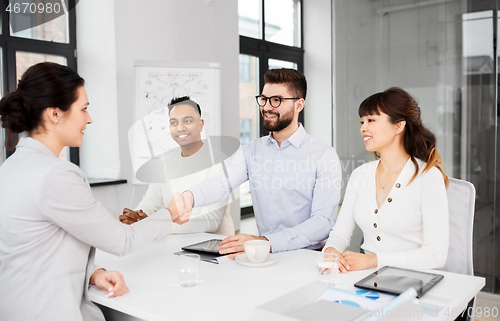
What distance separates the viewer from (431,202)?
1.52 meters

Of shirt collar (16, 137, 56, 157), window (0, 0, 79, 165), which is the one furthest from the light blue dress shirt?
window (0, 0, 79, 165)

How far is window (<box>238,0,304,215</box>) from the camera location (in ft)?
16.5

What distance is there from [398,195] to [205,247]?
30.2 inches

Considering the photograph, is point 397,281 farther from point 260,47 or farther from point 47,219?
point 260,47

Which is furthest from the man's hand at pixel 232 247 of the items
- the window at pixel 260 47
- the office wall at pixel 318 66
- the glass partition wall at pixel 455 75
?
the office wall at pixel 318 66

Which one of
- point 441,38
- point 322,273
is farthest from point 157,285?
point 441,38

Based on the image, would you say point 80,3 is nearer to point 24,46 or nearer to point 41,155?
point 24,46

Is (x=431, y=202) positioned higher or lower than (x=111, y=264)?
higher

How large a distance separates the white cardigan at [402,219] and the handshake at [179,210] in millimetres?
624

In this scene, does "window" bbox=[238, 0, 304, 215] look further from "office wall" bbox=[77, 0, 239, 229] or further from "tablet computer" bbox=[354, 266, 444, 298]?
"tablet computer" bbox=[354, 266, 444, 298]

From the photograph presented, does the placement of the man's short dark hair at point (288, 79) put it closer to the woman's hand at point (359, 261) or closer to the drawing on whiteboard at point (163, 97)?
the woman's hand at point (359, 261)

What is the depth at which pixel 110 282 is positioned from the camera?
127cm

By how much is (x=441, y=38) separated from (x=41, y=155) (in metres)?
2.67

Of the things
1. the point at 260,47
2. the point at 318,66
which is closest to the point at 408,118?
the point at 260,47
